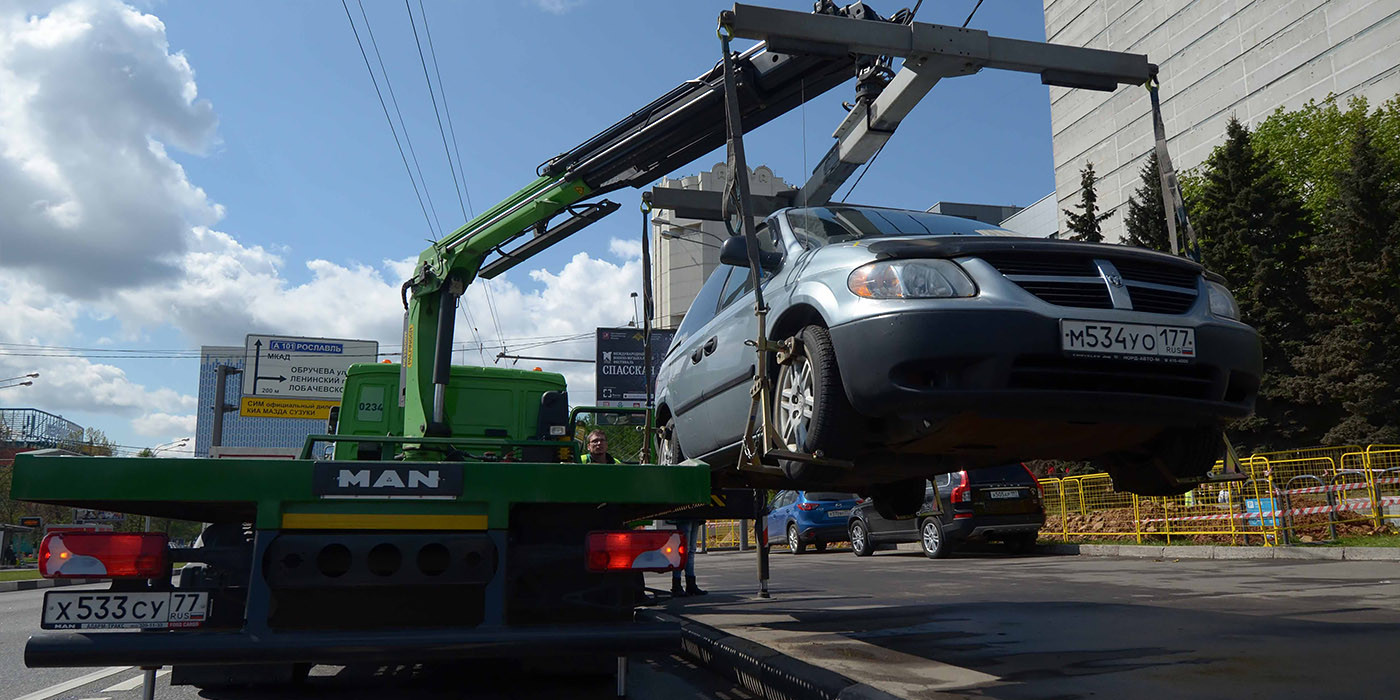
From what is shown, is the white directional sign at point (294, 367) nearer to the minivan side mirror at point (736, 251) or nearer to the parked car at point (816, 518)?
the parked car at point (816, 518)

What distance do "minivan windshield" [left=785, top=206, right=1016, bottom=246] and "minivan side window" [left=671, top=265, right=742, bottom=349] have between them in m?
1.05

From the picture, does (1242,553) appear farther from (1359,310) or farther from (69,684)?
(1359,310)

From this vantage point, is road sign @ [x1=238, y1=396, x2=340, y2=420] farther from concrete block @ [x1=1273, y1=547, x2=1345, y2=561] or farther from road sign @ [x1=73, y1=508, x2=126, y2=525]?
concrete block @ [x1=1273, y1=547, x2=1345, y2=561]

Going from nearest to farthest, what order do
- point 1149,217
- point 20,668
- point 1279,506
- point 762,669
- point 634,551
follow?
point 634,551 → point 762,669 → point 20,668 → point 1279,506 → point 1149,217

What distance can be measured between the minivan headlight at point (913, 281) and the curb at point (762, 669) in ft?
5.19

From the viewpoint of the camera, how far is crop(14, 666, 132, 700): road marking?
17.0 feet

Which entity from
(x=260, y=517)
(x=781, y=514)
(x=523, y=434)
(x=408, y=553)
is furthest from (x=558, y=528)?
(x=781, y=514)

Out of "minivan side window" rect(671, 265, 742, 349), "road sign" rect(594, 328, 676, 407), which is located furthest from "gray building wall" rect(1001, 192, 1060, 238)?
"minivan side window" rect(671, 265, 742, 349)

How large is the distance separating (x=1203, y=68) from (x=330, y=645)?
5717cm

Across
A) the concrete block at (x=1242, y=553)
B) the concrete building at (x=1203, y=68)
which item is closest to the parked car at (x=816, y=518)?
the concrete block at (x=1242, y=553)

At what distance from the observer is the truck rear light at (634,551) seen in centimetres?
402

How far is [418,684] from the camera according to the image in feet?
17.7

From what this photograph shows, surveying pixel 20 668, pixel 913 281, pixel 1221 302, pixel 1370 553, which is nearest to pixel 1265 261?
pixel 1370 553

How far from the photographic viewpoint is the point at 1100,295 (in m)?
4.02
